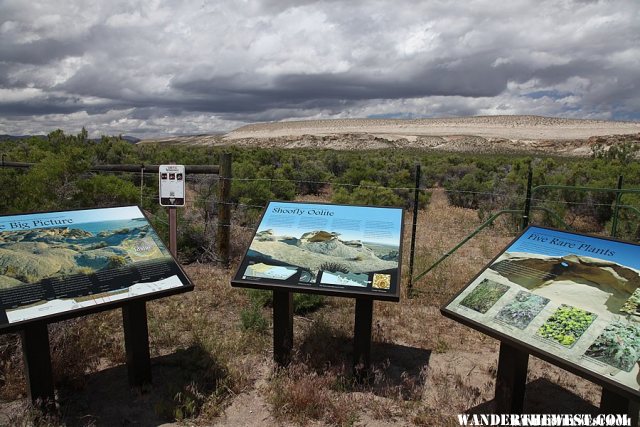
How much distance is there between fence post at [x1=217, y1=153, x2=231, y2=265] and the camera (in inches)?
296

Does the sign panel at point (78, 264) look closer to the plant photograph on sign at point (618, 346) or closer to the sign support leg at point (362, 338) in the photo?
the sign support leg at point (362, 338)

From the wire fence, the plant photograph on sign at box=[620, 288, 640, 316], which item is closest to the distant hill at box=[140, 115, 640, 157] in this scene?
the wire fence

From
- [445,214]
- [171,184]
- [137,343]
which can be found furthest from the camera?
[445,214]

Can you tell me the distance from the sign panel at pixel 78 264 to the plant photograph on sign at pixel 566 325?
112 inches

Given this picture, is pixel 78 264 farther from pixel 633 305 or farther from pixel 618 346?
pixel 633 305

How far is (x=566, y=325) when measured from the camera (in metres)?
3.14

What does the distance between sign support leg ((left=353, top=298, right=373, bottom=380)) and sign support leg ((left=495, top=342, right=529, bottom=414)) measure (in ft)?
3.74

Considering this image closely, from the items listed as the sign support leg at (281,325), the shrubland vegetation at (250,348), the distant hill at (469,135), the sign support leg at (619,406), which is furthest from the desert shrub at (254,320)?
the distant hill at (469,135)

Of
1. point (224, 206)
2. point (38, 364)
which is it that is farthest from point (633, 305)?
point (224, 206)

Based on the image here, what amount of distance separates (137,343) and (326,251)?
6.19 feet

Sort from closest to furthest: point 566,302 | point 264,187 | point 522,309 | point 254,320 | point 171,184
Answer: point 566,302 < point 522,309 < point 254,320 < point 171,184 < point 264,187

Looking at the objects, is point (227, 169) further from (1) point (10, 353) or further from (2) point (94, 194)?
(1) point (10, 353)

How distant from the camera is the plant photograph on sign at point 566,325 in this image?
305 cm

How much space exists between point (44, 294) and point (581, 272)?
4086mm
